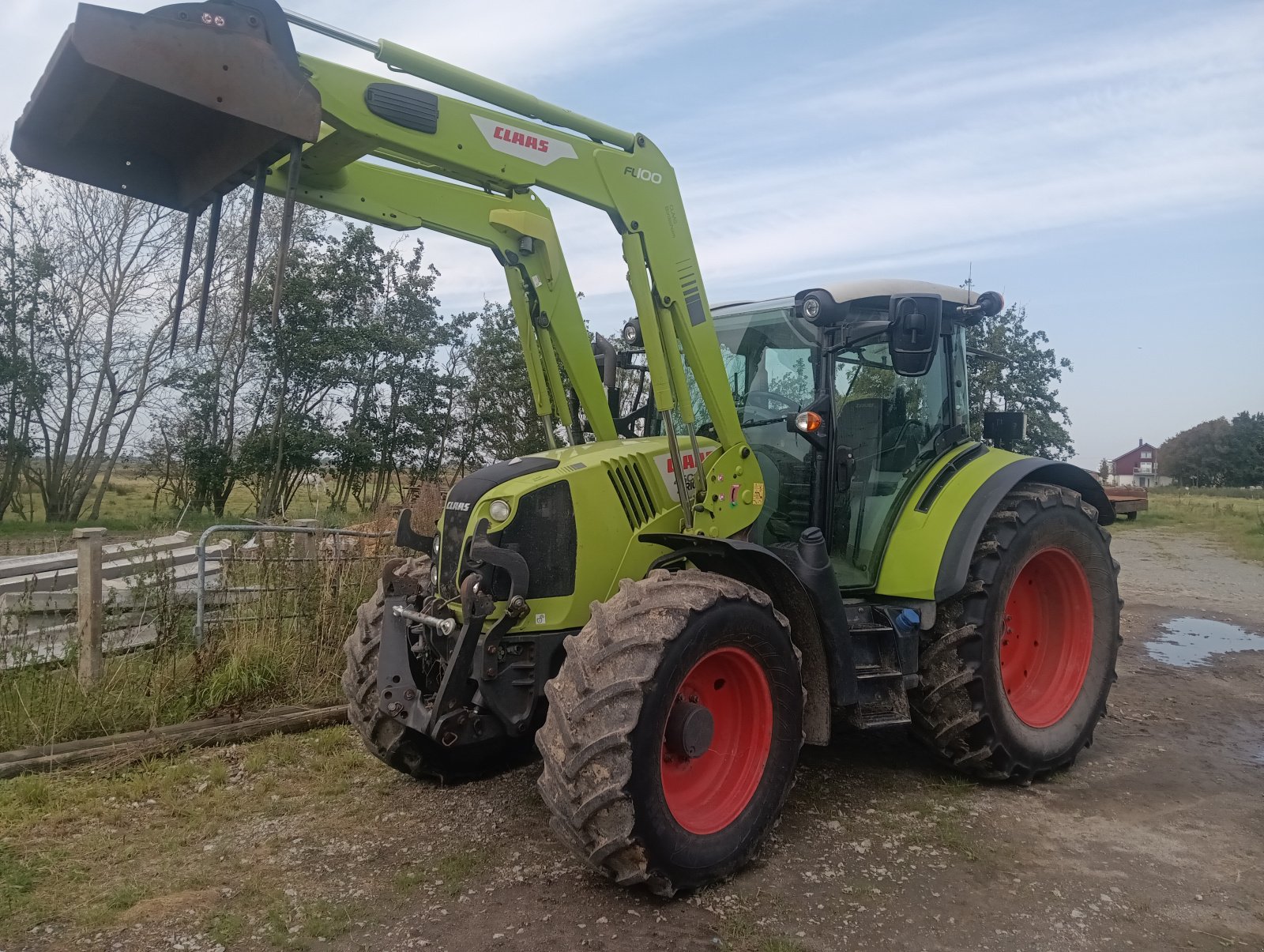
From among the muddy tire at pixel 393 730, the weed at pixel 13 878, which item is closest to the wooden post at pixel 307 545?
the muddy tire at pixel 393 730

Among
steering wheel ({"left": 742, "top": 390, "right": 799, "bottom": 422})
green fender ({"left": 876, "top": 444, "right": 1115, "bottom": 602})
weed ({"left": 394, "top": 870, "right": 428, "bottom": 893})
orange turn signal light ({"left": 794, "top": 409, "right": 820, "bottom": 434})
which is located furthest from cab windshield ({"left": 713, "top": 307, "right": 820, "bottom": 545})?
weed ({"left": 394, "top": 870, "right": 428, "bottom": 893})

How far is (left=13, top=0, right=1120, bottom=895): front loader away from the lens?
3314 mm

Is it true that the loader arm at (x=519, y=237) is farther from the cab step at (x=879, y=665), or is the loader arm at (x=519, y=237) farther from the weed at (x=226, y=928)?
the weed at (x=226, y=928)

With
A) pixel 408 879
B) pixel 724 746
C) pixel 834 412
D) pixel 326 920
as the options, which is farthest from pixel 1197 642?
pixel 326 920

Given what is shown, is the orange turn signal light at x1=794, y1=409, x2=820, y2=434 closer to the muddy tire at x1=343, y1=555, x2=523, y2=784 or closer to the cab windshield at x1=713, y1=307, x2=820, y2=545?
the cab windshield at x1=713, y1=307, x2=820, y2=545

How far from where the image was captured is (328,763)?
519cm

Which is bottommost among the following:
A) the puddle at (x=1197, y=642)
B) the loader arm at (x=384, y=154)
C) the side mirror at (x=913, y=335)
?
the puddle at (x=1197, y=642)

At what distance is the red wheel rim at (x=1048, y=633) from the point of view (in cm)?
554

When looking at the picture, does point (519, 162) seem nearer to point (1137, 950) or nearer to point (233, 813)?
point (233, 813)

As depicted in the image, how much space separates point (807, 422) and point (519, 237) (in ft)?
5.69

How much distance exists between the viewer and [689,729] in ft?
12.1

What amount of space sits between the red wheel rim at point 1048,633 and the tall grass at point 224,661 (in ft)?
14.5

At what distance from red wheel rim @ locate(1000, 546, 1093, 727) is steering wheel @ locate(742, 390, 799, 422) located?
1.75 meters

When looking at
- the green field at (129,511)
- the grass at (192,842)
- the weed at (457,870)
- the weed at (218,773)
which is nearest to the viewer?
the grass at (192,842)
